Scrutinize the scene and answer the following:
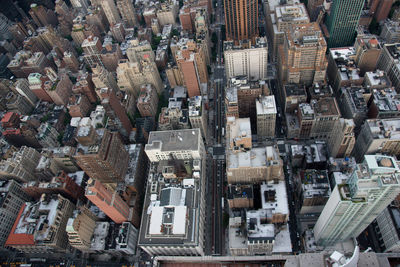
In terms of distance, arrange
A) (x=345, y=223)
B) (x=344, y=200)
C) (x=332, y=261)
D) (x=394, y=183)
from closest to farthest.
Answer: (x=332, y=261)
(x=394, y=183)
(x=344, y=200)
(x=345, y=223)

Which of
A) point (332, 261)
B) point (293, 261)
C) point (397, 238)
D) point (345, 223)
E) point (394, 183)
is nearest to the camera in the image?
point (332, 261)

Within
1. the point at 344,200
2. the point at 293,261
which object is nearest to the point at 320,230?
the point at 344,200

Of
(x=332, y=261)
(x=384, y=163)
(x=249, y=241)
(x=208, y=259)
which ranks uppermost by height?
(x=384, y=163)

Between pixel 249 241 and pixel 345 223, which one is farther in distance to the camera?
pixel 249 241

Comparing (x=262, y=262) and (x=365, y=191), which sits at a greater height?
(x=365, y=191)

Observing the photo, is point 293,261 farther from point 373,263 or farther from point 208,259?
point 208,259

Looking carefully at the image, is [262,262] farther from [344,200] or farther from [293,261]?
[344,200]
